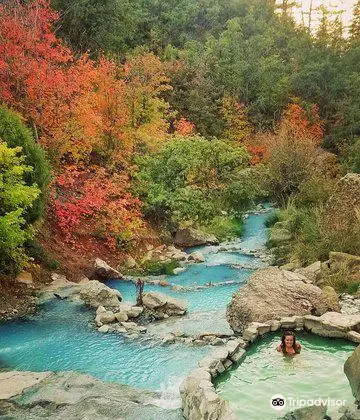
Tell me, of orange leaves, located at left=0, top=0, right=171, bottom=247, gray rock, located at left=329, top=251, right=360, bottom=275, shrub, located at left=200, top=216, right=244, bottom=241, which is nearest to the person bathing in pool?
gray rock, located at left=329, top=251, right=360, bottom=275

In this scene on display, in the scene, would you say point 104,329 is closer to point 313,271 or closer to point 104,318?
point 104,318

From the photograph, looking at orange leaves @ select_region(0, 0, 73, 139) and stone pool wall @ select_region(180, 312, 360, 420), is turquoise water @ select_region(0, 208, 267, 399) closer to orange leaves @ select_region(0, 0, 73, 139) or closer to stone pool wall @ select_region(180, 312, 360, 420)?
stone pool wall @ select_region(180, 312, 360, 420)

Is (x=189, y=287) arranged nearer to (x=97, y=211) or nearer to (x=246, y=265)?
(x=246, y=265)

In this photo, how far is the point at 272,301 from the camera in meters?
12.9

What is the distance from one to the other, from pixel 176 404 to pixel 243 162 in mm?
18632

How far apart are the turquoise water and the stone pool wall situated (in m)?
0.81

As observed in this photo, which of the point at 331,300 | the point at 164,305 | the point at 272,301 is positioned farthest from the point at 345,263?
the point at 164,305

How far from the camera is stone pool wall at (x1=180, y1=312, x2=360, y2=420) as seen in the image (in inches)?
316

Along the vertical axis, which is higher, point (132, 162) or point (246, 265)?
point (132, 162)

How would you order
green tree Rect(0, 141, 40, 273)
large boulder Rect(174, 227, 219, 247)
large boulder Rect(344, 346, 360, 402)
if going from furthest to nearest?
large boulder Rect(174, 227, 219, 247) → green tree Rect(0, 141, 40, 273) → large boulder Rect(344, 346, 360, 402)

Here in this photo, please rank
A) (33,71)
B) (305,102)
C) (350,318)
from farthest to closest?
(305,102) < (33,71) < (350,318)

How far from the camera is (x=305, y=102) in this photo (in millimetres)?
38219

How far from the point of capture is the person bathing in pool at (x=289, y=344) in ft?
34.7

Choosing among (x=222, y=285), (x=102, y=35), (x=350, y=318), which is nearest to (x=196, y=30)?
(x=102, y=35)
